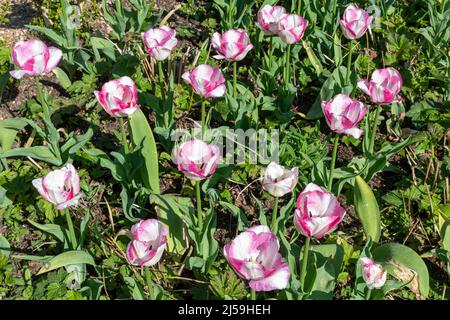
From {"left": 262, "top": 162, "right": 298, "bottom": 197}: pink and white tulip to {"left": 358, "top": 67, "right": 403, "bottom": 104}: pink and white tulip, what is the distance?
601 mm

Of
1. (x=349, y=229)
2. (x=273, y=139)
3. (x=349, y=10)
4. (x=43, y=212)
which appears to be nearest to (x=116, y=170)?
(x=43, y=212)

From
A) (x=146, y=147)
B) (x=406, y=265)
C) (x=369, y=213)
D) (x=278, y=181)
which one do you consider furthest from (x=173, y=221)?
(x=406, y=265)

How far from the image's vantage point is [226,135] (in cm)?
283

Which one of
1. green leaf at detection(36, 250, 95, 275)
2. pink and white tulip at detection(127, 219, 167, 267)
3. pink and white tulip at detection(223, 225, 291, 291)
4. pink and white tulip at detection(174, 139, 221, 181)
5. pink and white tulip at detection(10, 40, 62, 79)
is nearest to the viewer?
pink and white tulip at detection(223, 225, 291, 291)

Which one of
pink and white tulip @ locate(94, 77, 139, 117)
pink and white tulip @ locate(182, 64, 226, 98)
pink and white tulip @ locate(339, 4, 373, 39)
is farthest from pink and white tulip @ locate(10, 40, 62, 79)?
pink and white tulip @ locate(339, 4, 373, 39)

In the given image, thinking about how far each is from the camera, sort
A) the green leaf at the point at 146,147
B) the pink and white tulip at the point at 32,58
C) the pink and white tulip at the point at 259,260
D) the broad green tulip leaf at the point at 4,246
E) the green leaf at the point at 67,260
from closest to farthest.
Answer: the pink and white tulip at the point at 259,260
the green leaf at the point at 67,260
the pink and white tulip at the point at 32,58
the broad green tulip leaf at the point at 4,246
the green leaf at the point at 146,147

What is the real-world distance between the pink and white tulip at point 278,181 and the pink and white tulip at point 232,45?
675 millimetres

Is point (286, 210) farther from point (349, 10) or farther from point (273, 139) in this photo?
point (349, 10)

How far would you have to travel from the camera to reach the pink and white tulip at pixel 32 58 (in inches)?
91.8

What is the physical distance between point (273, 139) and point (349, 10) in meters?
0.62

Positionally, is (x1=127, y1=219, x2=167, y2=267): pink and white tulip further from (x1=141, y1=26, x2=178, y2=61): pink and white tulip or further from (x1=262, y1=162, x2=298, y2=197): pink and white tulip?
(x1=141, y1=26, x2=178, y2=61): pink and white tulip

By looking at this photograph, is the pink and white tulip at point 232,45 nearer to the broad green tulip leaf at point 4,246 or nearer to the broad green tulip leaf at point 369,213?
the broad green tulip leaf at point 369,213

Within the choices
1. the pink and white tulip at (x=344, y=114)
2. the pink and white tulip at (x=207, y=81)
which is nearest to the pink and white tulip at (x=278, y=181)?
the pink and white tulip at (x=344, y=114)

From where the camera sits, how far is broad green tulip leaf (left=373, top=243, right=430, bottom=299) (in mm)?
2254
